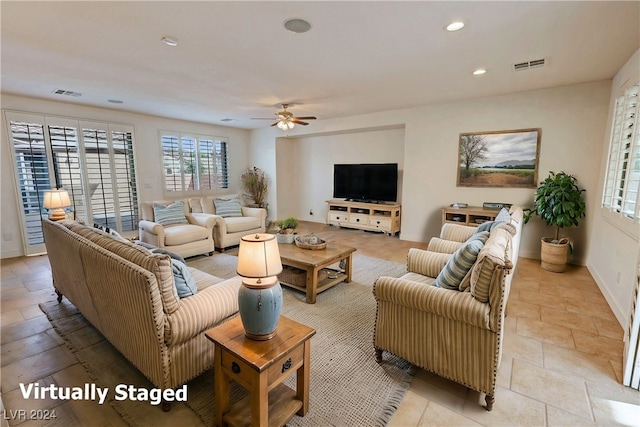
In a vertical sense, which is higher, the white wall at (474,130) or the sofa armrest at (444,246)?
the white wall at (474,130)

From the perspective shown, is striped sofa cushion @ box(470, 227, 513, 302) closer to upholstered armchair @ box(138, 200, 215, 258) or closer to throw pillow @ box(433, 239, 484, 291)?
throw pillow @ box(433, 239, 484, 291)

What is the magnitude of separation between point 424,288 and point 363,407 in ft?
2.57

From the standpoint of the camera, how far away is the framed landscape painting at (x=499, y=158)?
4.30m

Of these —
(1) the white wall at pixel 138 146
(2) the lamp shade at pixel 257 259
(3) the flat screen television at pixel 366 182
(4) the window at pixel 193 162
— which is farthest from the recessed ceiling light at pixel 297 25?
(4) the window at pixel 193 162

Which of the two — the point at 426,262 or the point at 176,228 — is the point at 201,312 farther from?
the point at 176,228

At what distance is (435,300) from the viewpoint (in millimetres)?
1723

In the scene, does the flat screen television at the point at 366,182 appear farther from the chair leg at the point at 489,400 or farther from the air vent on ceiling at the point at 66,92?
the air vent on ceiling at the point at 66,92

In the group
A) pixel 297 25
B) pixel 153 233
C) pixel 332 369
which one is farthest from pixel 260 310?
pixel 153 233

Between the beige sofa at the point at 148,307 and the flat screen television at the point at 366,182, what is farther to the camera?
the flat screen television at the point at 366,182

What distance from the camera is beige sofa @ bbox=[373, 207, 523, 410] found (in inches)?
61.9

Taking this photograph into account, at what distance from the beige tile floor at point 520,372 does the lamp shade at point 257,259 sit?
994mm

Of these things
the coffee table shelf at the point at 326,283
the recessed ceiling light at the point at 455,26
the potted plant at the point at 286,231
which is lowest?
the coffee table shelf at the point at 326,283

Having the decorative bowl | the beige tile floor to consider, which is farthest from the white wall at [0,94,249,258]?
the decorative bowl

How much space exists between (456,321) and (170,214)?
4.47 m
